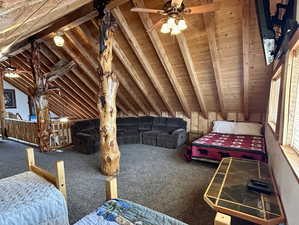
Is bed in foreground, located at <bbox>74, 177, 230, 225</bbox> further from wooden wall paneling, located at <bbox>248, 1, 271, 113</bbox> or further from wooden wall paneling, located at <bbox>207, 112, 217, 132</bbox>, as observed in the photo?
wooden wall paneling, located at <bbox>207, 112, 217, 132</bbox>

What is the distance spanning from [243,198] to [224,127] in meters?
3.40

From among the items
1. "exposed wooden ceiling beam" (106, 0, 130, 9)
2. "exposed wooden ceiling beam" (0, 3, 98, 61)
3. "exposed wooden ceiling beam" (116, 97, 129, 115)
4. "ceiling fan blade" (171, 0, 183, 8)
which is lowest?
"exposed wooden ceiling beam" (116, 97, 129, 115)

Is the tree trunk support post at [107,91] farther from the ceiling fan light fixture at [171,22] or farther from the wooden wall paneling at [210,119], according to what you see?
the wooden wall paneling at [210,119]

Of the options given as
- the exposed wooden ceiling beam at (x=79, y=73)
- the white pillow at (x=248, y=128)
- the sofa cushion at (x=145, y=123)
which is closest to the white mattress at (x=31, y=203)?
the exposed wooden ceiling beam at (x=79, y=73)

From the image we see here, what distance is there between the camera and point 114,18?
3211mm

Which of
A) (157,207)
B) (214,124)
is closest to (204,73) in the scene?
(214,124)

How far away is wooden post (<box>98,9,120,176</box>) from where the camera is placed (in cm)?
311

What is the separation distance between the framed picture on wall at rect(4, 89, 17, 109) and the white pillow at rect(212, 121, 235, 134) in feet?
31.6

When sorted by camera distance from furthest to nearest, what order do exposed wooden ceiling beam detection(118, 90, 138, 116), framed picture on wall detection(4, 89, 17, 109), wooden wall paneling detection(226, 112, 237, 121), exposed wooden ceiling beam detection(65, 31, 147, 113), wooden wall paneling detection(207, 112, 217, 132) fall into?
1. framed picture on wall detection(4, 89, 17, 109)
2. exposed wooden ceiling beam detection(118, 90, 138, 116)
3. wooden wall paneling detection(207, 112, 217, 132)
4. wooden wall paneling detection(226, 112, 237, 121)
5. exposed wooden ceiling beam detection(65, 31, 147, 113)

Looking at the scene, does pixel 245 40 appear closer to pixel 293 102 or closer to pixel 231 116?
pixel 293 102

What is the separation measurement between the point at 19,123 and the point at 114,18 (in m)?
5.17

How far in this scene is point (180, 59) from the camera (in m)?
3.91

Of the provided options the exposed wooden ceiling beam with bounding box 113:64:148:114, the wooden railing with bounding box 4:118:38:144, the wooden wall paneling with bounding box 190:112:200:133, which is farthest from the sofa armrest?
the wooden railing with bounding box 4:118:38:144

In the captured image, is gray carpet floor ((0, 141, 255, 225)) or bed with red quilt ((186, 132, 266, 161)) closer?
gray carpet floor ((0, 141, 255, 225))
